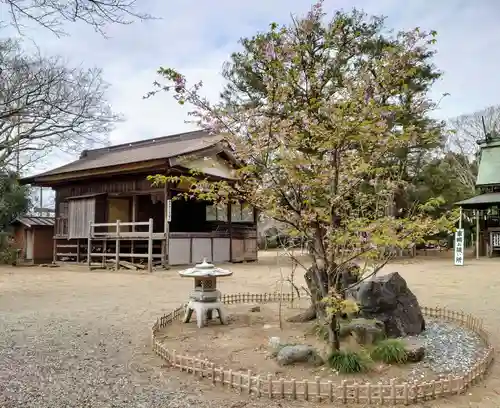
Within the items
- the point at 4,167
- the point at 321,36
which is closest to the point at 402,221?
the point at 321,36

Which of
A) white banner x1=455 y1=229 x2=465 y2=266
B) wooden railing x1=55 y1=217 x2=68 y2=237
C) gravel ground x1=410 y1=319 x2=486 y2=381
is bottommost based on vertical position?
gravel ground x1=410 y1=319 x2=486 y2=381

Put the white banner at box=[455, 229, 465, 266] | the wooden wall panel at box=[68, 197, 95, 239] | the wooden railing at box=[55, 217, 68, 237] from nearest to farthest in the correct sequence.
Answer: the wooden wall panel at box=[68, 197, 95, 239] → the white banner at box=[455, 229, 465, 266] → the wooden railing at box=[55, 217, 68, 237]

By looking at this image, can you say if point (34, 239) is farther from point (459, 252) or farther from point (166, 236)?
point (459, 252)

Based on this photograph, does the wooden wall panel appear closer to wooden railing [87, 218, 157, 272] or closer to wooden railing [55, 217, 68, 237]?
wooden railing [87, 218, 157, 272]

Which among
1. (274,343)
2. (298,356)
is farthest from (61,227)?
(298,356)

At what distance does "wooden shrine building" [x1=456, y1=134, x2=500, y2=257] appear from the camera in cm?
2039

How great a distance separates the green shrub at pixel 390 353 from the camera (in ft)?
13.8

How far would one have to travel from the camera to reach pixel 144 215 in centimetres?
1838

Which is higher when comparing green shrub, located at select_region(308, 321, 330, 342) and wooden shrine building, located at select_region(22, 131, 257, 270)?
wooden shrine building, located at select_region(22, 131, 257, 270)

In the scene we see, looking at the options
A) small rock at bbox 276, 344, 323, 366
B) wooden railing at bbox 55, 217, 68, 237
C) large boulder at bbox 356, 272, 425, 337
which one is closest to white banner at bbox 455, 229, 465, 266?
large boulder at bbox 356, 272, 425, 337

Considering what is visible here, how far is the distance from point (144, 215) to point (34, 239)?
5223 mm

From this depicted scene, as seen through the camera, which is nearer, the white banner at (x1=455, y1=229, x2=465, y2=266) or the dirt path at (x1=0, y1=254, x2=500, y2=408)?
the dirt path at (x1=0, y1=254, x2=500, y2=408)

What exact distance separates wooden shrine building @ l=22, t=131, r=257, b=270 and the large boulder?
8936mm

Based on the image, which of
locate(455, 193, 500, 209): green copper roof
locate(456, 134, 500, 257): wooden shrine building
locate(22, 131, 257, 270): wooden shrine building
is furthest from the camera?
locate(456, 134, 500, 257): wooden shrine building
